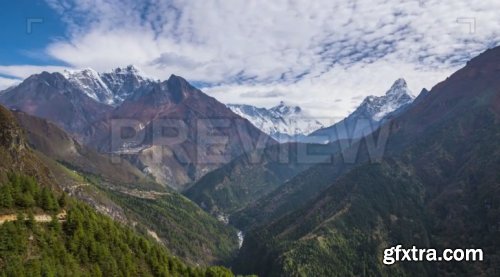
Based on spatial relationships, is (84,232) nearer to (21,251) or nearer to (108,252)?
(108,252)

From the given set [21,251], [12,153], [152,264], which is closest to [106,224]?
[152,264]

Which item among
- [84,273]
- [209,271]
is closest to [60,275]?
[84,273]

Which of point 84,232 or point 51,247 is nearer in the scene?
point 51,247

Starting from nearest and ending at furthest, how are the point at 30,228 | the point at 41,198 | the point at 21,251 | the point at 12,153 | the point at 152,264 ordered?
the point at 21,251 → the point at 30,228 → the point at 41,198 → the point at 152,264 → the point at 12,153

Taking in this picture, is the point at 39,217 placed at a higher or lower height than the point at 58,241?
higher

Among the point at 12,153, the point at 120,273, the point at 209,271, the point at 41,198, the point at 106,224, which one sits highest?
the point at 12,153

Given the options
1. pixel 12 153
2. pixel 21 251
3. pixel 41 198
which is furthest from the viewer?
pixel 12 153

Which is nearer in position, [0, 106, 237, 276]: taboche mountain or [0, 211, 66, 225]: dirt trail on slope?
[0, 106, 237, 276]: taboche mountain

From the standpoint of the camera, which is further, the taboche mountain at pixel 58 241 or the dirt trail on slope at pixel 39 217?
the dirt trail on slope at pixel 39 217

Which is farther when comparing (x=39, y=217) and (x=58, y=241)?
(x=39, y=217)

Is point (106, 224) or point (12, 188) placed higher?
point (12, 188)
